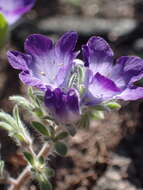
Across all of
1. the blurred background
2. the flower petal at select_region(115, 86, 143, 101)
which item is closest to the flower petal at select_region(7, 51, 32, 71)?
the flower petal at select_region(115, 86, 143, 101)

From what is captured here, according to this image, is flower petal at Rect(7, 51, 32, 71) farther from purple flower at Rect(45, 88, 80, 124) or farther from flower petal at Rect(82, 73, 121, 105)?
flower petal at Rect(82, 73, 121, 105)

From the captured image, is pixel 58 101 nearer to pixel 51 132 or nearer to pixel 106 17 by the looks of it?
pixel 51 132

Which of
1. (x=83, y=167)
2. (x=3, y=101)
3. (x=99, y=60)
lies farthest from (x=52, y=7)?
(x=99, y=60)

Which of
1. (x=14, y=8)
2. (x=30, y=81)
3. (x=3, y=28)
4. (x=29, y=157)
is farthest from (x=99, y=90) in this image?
(x=14, y=8)

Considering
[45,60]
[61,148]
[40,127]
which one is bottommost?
[61,148]

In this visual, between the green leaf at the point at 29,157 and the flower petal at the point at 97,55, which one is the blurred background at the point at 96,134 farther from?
the flower petal at the point at 97,55

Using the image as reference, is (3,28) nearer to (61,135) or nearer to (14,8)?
(14,8)
